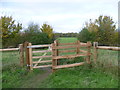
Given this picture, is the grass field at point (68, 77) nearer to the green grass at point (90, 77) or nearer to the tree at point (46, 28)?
the green grass at point (90, 77)

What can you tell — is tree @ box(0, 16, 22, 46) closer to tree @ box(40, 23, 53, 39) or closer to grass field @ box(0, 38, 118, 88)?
tree @ box(40, 23, 53, 39)

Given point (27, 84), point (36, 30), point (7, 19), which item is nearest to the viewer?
point (27, 84)

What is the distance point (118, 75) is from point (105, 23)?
18.3 metres

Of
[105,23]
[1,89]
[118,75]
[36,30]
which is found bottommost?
[1,89]

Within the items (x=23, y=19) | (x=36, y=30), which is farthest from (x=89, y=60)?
(x=23, y=19)

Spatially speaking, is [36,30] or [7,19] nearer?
[7,19]

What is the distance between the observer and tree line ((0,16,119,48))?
16844 millimetres

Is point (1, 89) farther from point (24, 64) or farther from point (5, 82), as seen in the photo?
point (24, 64)

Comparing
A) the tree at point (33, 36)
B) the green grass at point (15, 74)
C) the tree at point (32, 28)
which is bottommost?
the green grass at point (15, 74)

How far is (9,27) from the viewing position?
1791 cm

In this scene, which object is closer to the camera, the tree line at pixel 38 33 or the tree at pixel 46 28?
the tree line at pixel 38 33

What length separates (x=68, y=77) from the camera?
417cm

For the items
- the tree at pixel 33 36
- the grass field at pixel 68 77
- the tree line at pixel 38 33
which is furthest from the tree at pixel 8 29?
the grass field at pixel 68 77

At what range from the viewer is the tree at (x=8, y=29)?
16.8 metres
